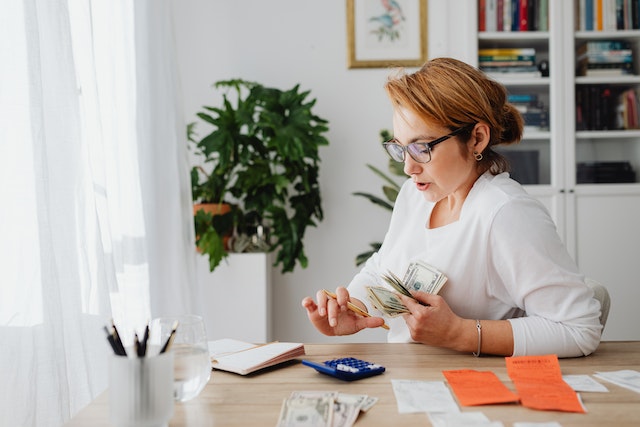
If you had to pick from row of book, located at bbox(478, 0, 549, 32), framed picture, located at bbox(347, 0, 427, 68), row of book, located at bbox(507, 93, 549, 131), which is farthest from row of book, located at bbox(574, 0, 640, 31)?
framed picture, located at bbox(347, 0, 427, 68)

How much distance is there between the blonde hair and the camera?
60.3 inches

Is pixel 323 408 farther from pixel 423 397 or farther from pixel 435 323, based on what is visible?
pixel 435 323

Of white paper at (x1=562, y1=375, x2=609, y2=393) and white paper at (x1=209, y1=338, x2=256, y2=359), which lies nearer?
white paper at (x1=562, y1=375, x2=609, y2=393)

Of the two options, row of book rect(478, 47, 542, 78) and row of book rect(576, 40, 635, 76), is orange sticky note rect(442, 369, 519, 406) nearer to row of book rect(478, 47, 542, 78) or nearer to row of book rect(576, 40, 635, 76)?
row of book rect(478, 47, 542, 78)

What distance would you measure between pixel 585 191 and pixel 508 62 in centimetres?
83

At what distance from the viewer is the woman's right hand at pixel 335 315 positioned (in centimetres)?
148

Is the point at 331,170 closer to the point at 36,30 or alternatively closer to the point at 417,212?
the point at 417,212

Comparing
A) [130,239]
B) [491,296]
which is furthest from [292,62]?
[491,296]

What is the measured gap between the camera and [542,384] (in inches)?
44.4

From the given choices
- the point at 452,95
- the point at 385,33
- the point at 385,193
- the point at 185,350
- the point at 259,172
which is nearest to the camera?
the point at 185,350

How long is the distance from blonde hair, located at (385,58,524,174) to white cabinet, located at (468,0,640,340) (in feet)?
6.59

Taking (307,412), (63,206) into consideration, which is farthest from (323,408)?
(63,206)

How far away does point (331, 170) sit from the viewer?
3.74 meters

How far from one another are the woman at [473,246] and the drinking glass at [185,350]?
20.1 inches
